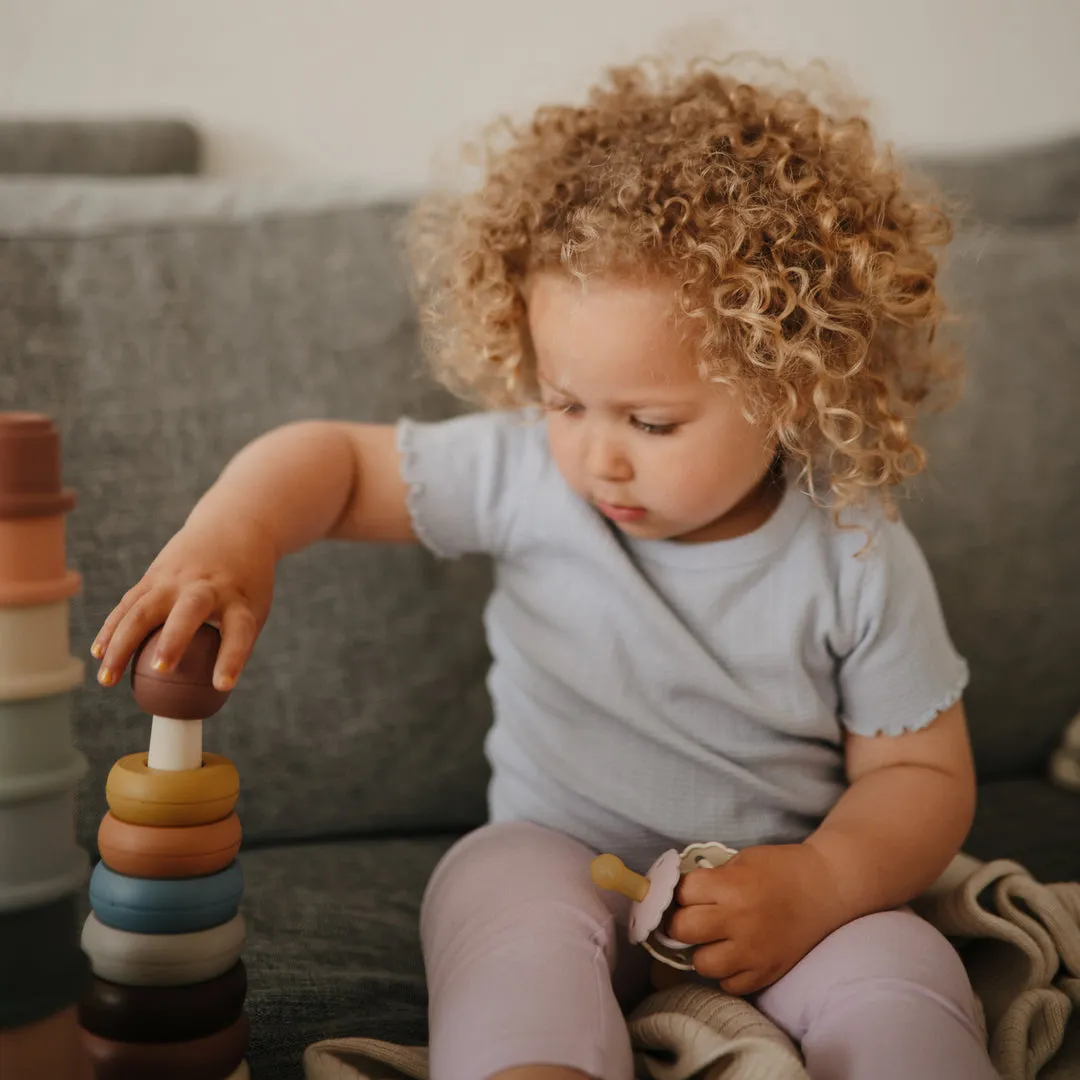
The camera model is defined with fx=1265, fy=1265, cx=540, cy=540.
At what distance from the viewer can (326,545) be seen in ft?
3.50

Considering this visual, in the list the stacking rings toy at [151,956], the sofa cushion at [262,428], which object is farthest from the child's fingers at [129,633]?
the sofa cushion at [262,428]

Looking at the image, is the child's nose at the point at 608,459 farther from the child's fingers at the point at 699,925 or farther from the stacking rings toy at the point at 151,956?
the stacking rings toy at the point at 151,956

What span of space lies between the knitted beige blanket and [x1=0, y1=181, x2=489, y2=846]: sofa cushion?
0.34 metres

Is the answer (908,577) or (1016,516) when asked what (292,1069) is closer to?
(908,577)

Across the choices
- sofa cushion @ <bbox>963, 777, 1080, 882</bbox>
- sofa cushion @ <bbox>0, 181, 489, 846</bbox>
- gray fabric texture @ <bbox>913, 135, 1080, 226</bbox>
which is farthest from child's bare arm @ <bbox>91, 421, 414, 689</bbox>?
gray fabric texture @ <bbox>913, 135, 1080, 226</bbox>

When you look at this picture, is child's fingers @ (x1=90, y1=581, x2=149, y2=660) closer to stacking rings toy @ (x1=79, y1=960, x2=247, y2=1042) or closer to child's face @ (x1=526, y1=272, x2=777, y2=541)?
stacking rings toy @ (x1=79, y1=960, x2=247, y2=1042)

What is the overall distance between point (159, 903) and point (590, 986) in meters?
0.26

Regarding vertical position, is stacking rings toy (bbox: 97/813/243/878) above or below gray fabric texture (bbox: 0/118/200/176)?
below

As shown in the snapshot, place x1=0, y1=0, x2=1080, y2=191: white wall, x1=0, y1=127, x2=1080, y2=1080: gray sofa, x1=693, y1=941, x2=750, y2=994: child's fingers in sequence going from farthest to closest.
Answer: x1=0, y1=0, x2=1080, y2=191: white wall, x1=0, y1=127, x2=1080, y2=1080: gray sofa, x1=693, y1=941, x2=750, y2=994: child's fingers

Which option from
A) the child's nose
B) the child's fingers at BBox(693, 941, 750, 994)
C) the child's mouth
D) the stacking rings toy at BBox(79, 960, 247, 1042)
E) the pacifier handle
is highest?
the child's nose

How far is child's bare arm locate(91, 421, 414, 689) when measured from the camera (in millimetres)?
633

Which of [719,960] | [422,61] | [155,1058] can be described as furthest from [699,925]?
[422,61]

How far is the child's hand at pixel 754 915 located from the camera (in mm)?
777

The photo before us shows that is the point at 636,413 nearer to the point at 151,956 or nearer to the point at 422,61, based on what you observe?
the point at 151,956
